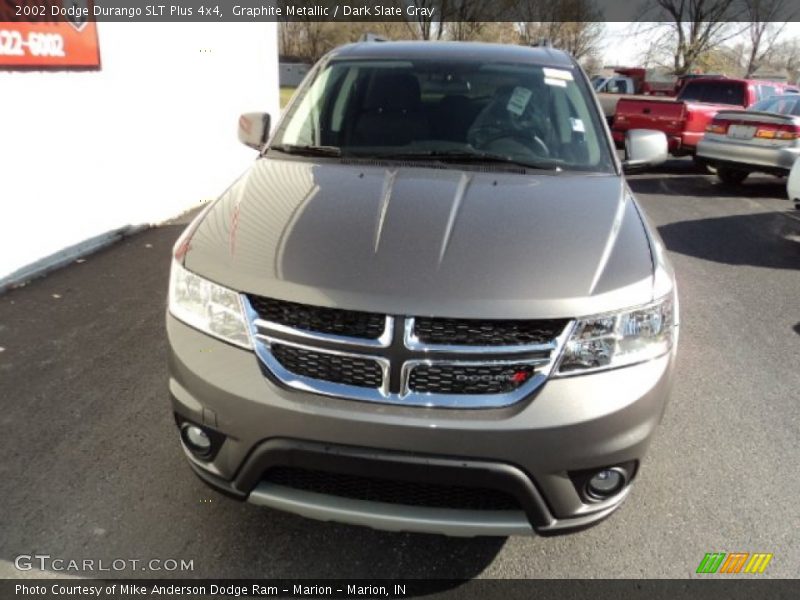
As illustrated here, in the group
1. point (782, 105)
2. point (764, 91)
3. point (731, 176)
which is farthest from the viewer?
point (764, 91)

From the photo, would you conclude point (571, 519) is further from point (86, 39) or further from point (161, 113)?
point (161, 113)

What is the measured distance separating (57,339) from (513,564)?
10.3 feet

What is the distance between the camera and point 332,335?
1.95 meters

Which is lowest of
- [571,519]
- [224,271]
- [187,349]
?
[571,519]

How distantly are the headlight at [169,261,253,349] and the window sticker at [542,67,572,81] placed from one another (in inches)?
89.8

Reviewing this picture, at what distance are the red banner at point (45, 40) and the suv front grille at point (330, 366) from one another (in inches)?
164

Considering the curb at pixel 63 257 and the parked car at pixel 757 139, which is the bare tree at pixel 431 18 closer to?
the parked car at pixel 757 139

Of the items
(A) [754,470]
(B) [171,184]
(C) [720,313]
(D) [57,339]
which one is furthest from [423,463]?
(B) [171,184]

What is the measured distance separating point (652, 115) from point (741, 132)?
2.39 m

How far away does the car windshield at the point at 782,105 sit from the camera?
370 inches

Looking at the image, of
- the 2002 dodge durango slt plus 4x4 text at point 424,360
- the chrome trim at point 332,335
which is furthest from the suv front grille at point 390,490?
the chrome trim at point 332,335

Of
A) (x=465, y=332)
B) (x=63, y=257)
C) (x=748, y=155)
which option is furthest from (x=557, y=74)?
(x=748, y=155)

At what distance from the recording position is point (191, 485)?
8.86 feet

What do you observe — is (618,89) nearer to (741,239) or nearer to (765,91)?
(765,91)
